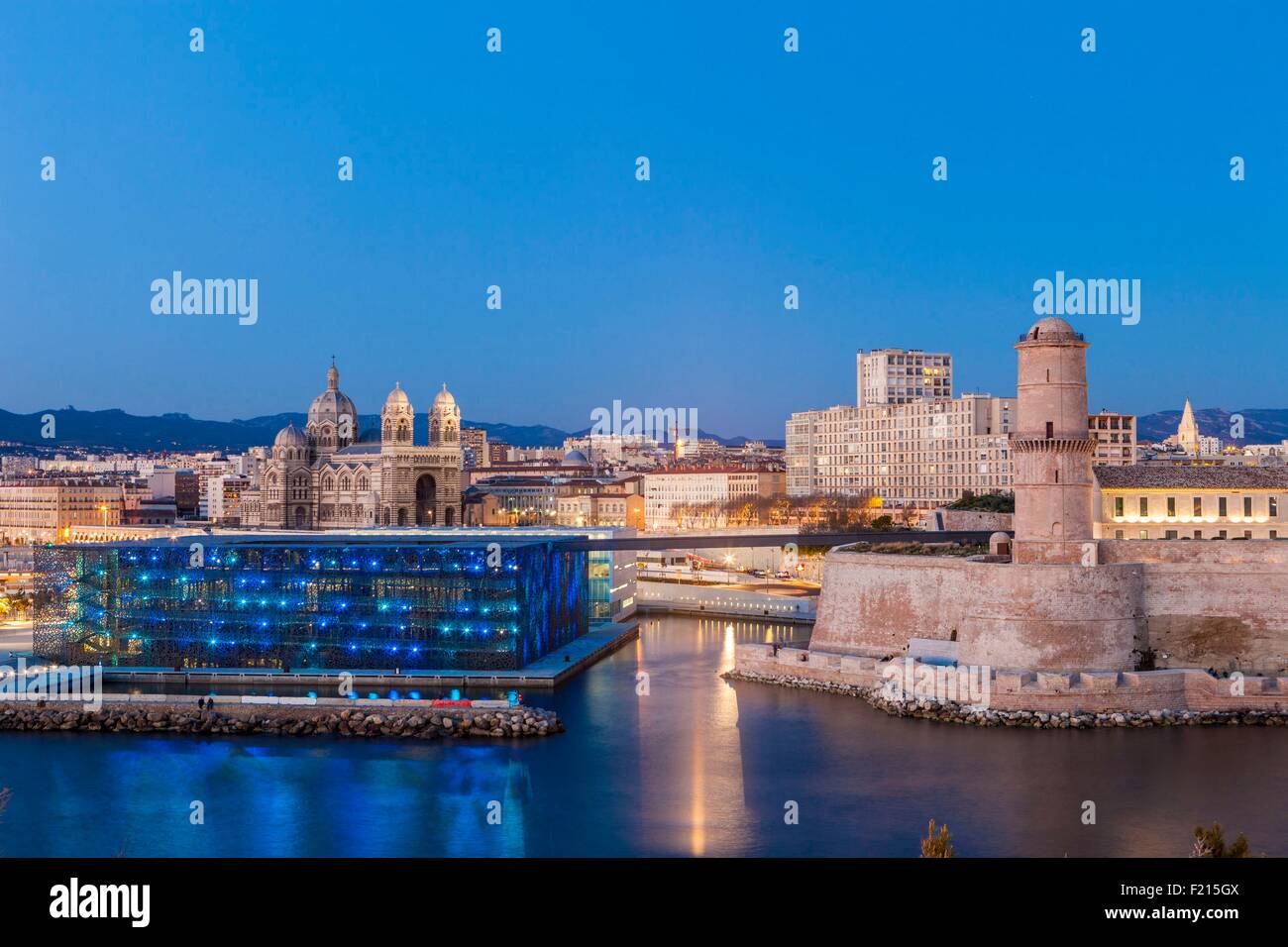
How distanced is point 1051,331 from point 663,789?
34.7 feet

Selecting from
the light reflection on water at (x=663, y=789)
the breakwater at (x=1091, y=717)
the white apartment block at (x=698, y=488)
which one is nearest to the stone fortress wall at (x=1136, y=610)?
the breakwater at (x=1091, y=717)

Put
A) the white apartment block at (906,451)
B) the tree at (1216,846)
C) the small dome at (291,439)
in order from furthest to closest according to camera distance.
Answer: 1. the small dome at (291,439)
2. the white apartment block at (906,451)
3. the tree at (1216,846)

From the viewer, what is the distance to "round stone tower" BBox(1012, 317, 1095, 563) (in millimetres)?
22688

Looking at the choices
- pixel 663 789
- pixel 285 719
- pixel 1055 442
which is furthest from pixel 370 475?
pixel 663 789

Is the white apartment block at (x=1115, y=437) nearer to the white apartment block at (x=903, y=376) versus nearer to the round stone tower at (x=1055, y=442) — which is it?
the white apartment block at (x=903, y=376)

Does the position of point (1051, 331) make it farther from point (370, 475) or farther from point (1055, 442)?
point (370, 475)

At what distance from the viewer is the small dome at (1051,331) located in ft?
74.4

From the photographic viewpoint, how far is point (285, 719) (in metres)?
22.7

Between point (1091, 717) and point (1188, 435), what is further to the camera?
point (1188, 435)

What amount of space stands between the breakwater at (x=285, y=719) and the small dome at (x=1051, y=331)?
10.5 meters

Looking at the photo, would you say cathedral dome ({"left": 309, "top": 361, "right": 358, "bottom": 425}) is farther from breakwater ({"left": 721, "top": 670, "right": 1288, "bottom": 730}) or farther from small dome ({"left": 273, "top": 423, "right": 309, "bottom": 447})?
breakwater ({"left": 721, "top": 670, "right": 1288, "bottom": 730})

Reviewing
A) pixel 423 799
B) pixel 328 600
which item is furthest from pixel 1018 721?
pixel 328 600

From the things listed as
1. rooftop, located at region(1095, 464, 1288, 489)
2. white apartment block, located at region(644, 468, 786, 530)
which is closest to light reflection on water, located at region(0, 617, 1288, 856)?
rooftop, located at region(1095, 464, 1288, 489)
